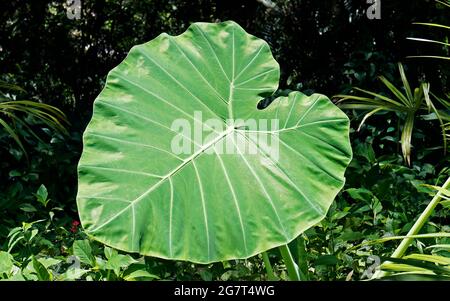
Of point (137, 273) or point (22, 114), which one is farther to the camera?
point (22, 114)

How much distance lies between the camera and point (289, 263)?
4.85 ft

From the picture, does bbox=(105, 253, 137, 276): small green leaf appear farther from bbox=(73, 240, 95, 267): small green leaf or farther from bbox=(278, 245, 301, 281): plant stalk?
bbox=(278, 245, 301, 281): plant stalk

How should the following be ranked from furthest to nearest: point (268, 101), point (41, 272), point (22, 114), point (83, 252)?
point (268, 101)
point (22, 114)
point (83, 252)
point (41, 272)

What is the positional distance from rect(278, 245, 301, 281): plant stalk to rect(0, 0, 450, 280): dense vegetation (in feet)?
0.19

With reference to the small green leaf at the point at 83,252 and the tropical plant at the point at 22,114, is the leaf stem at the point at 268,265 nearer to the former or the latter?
the small green leaf at the point at 83,252

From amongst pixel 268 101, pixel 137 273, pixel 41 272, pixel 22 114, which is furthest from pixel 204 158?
pixel 268 101

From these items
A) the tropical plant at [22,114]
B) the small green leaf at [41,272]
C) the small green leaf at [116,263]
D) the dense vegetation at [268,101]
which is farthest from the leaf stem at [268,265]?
the tropical plant at [22,114]

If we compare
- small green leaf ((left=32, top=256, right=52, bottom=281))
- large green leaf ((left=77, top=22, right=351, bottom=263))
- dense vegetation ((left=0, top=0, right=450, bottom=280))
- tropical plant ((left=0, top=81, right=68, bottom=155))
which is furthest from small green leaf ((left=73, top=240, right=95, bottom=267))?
tropical plant ((left=0, top=81, right=68, bottom=155))

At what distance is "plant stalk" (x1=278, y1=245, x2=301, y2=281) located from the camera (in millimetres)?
1463

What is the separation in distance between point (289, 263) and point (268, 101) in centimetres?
233

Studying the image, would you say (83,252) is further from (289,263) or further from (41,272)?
(289,263)

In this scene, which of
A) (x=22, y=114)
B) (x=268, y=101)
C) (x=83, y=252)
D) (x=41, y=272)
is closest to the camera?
(x=41, y=272)

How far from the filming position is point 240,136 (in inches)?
58.6

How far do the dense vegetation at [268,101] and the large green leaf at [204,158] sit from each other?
0.71 ft
